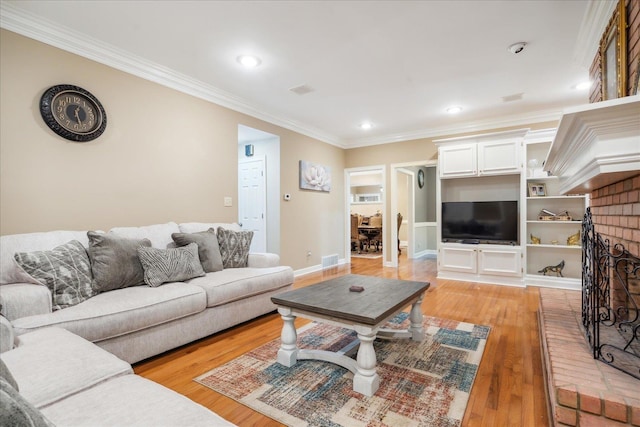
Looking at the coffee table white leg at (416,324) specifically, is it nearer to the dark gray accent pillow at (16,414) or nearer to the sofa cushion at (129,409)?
the sofa cushion at (129,409)

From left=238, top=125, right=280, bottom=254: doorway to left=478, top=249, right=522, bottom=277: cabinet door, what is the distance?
10.3 feet

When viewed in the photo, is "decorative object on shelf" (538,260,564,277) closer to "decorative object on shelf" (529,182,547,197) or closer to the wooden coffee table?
"decorative object on shelf" (529,182,547,197)

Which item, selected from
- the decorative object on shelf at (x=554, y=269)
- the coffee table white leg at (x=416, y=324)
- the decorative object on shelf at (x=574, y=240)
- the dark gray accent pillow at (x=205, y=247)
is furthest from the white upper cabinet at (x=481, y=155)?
the dark gray accent pillow at (x=205, y=247)

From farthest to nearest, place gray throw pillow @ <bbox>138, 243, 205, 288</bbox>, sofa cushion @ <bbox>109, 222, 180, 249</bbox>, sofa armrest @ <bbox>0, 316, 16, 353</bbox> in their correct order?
1. sofa cushion @ <bbox>109, 222, 180, 249</bbox>
2. gray throw pillow @ <bbox>138, 243, 205, 288</bbox>
3. sofa armrest @ <bbox>0, 316, 16, 353</bbox>

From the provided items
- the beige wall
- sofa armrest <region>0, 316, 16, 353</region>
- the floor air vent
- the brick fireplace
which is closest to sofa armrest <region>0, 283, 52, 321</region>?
sofa armrest <region>0, 316, 16, 353</region>

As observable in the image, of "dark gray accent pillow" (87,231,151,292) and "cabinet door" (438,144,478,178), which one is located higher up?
"cabinet door" (438,144,478,178)

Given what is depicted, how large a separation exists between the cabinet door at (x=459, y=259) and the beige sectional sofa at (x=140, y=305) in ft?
9.96

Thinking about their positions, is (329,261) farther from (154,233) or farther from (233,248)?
(154,233)

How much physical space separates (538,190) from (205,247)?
466 centimetres

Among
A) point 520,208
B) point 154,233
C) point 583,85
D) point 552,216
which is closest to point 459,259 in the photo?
point 520,208

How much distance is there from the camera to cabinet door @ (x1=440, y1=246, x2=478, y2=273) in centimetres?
479

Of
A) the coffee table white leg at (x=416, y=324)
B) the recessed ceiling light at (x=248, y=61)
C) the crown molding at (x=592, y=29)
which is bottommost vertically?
the coffee table white leg at (x=416, y=324)

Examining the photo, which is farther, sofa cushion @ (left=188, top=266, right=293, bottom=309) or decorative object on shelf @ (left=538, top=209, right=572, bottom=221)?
decorative object on shelf @ (left=538, top=209, right=572, bottom=221)

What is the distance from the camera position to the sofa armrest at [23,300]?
5.70 ft
